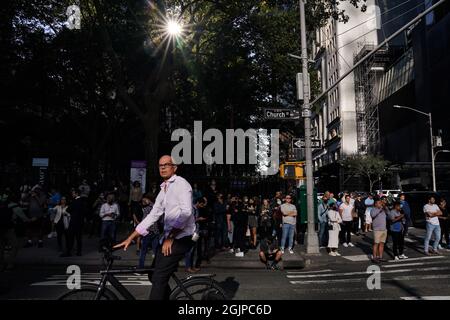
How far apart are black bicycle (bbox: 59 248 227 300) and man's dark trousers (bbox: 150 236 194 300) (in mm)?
98

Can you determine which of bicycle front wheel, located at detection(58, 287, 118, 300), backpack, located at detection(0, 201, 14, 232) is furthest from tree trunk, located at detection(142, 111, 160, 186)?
bicycle front wheel, located at detection(58, 287, 118, 300)

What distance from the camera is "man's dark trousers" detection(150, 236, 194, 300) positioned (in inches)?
173

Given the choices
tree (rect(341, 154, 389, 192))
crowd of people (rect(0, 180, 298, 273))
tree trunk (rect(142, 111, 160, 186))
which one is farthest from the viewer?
tree (rect(341, 154, 389, 192))

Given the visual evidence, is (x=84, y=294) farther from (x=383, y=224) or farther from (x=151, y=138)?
(x=151, y=138)

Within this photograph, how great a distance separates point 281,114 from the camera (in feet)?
48.2

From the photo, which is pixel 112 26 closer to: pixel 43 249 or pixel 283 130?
pixel 43 249

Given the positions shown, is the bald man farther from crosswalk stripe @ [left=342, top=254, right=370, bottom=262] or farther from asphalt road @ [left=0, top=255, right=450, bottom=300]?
crosswalk stripe @ [left=342, top=254, right=370, bottom=262]

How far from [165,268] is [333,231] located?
10539mm

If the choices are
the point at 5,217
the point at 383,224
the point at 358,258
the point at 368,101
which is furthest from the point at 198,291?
the point at 368,101

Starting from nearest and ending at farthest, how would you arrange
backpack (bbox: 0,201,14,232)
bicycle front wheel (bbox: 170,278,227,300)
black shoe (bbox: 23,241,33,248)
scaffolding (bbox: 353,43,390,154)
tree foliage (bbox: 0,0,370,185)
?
bicycle front wheel (bbox: 170,278,227,300), backpack (bbox: 0,201,14,232), black shoe (bbox: 23,241,33,248), tree foliage (bbox: 0,0,370,185), scaffolding (bbox: 353,43,390,154)

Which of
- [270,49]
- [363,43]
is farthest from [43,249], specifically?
[363,43]

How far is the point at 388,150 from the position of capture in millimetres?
55031

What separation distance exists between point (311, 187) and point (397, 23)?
50.2m

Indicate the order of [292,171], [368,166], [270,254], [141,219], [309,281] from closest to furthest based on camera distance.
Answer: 1. [309,281]
2. [270,254]
3. [141,219]
4. [292,171]
5. [368,166]
